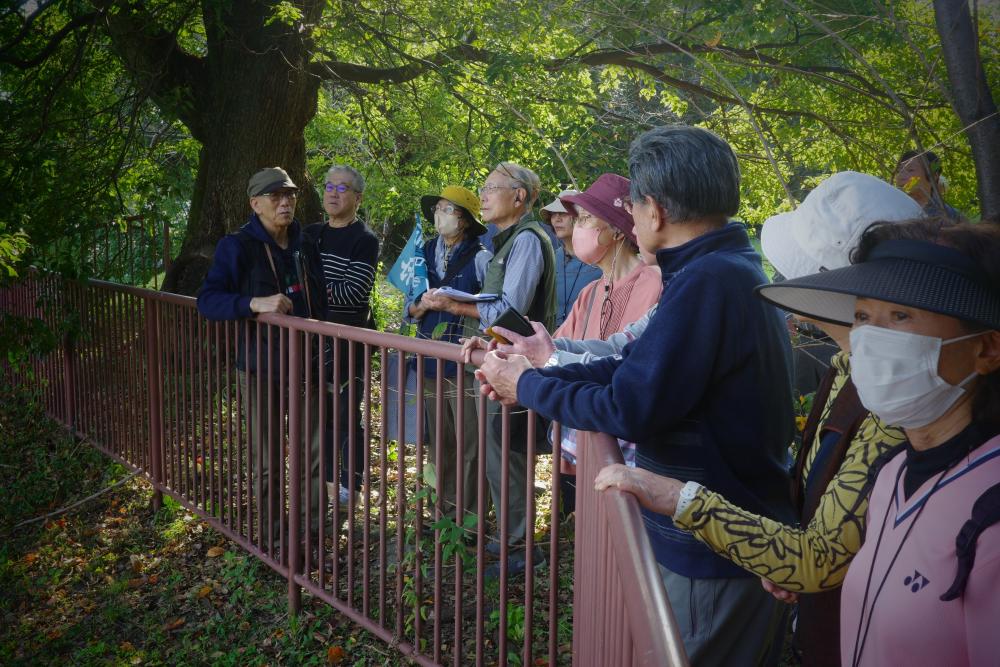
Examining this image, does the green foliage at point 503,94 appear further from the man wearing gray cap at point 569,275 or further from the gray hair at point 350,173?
the gray hair at point 350,173

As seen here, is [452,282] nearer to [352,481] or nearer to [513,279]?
[513,279]

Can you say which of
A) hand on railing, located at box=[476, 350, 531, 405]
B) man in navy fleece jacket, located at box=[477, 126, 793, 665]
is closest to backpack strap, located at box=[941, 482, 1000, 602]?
man in navy fleece jacket, located at box=[477, 126, 793, 665]

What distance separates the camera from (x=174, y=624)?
4922 millimetres

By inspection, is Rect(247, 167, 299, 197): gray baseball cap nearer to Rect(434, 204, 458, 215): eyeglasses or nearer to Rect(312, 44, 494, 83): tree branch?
Rect(434, 204, 458, 215): eyeglasses

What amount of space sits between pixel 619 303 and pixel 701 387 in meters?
1.44

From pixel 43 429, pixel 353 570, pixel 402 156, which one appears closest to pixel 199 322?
pixel 353 570

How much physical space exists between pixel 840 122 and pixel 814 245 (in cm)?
330

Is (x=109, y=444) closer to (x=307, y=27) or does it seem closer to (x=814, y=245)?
(x=307, y=27)

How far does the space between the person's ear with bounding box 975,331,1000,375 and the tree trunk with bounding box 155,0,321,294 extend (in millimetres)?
7544

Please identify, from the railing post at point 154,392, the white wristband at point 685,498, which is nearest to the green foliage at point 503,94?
the railing post at point 154,392

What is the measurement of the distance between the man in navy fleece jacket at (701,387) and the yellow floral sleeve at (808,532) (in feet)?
1.17

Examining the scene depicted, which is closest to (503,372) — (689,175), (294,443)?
(689,175)

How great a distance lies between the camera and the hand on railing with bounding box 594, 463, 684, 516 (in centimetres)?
196

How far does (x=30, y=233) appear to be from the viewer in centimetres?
673
